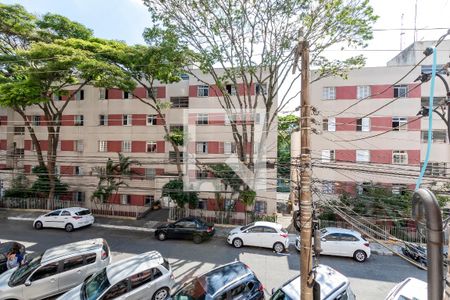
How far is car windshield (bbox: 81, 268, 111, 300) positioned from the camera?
7.16m

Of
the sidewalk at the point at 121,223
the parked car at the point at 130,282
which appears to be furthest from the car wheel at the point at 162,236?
the parked car at the point at 130,282

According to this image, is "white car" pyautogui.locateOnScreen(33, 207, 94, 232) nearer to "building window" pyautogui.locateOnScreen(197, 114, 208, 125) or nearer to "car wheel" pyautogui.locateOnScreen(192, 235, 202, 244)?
"car wheel" pyautogui.locateOnScreen(192, 235, 202, 244)

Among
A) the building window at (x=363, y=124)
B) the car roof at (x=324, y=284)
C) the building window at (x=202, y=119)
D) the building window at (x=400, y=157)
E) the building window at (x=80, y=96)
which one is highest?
the building window at (x=80, y=96)

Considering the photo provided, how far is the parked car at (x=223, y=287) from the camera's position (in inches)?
269

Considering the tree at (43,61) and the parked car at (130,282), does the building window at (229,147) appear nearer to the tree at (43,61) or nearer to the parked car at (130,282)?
the tree at (43,61)

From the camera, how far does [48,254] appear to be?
9.05 m

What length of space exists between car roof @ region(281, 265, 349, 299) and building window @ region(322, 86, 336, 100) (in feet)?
44.7

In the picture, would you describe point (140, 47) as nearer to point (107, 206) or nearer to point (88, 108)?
point (88, 108)

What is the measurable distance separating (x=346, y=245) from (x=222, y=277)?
23.4 feet

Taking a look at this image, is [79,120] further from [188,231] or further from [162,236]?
[188,231]

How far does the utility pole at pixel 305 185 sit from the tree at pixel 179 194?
12797 millimetres

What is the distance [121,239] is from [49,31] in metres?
15.0

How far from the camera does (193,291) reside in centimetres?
695

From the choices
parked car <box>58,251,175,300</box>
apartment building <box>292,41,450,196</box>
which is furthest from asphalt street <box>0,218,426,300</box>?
apartment building <box>292,41,450,196</box>
